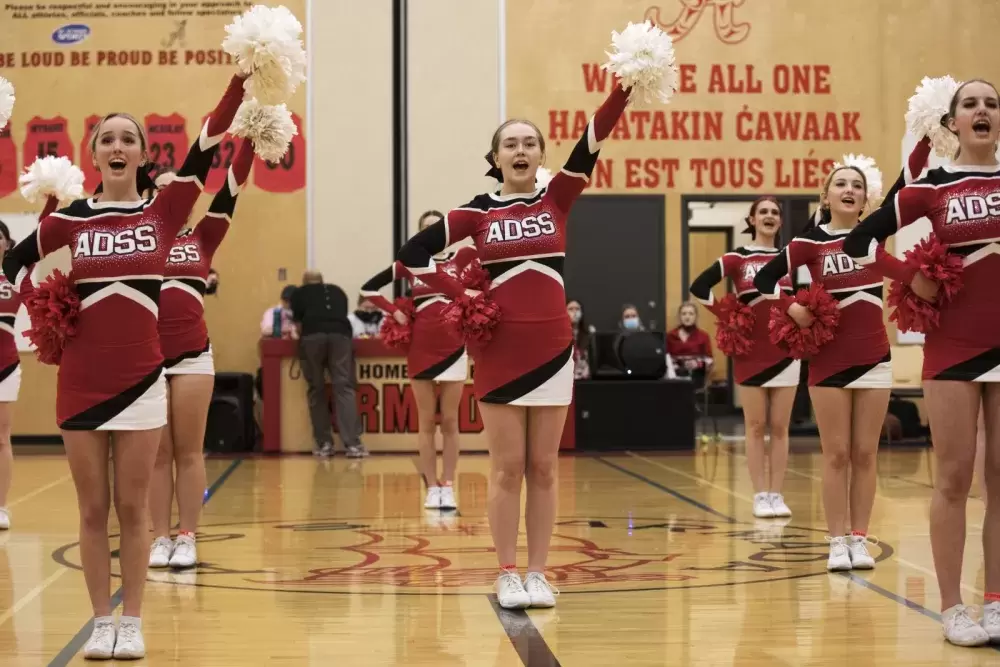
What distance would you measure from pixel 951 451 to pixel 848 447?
1.62m

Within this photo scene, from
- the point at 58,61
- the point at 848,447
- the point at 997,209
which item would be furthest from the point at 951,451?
the point at 58,61

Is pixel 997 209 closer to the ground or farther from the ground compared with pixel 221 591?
farther from the ground

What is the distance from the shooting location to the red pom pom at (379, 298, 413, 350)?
26.8 ft

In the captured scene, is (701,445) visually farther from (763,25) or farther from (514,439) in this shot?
(514,439)

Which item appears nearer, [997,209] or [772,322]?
[997,209]

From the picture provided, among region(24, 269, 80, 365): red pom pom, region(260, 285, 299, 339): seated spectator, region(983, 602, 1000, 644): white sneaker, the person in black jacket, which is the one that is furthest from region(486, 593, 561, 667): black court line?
region(260, 285, 299, 339): seated spectator

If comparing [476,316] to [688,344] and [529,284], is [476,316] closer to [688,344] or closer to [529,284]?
[529,284]

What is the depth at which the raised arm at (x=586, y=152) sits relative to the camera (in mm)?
4727

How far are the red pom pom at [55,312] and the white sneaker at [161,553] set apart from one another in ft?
6.75

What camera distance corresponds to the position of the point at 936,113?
16.1ft

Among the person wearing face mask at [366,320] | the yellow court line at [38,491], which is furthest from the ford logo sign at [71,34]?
the yellow court line at [38,491]

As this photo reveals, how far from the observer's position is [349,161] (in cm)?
1407

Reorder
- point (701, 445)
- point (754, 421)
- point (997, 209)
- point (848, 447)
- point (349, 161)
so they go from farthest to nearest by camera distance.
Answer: point (349, 161) < point (701, 445) < point (754, 421) < point (848, 447) < point (997, 209)

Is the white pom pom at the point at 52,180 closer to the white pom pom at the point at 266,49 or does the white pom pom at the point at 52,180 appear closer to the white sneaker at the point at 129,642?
the white pom pom at the point at 266,49
